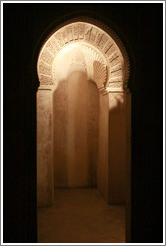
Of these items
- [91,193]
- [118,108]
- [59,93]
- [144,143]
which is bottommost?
[91,193]

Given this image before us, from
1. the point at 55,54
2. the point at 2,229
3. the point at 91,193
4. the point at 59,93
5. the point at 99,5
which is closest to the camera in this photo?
the point at 2,229

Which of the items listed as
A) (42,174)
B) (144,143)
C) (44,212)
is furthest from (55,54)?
(44,212)

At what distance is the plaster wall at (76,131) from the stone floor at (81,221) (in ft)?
4.11

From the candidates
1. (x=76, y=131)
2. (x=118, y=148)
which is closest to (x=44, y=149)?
(x=118, y=148)

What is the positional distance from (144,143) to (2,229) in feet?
8.02

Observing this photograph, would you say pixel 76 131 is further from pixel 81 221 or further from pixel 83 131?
pixel 81 221

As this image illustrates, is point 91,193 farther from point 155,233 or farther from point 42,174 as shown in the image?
point 155,233

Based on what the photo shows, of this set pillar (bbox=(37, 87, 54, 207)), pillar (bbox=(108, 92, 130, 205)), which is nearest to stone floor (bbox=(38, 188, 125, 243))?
pillar (bbox=(37, 87, 54, 207))

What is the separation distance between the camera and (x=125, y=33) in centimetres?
392

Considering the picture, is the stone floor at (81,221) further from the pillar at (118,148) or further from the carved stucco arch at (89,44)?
the carved stucco arch at (89,44)

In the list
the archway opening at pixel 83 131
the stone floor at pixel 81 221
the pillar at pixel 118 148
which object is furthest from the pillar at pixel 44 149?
the pillar at pixel 118 148

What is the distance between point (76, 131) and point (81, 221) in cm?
404

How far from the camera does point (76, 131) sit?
930cm

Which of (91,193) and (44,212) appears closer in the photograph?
(44,212)
